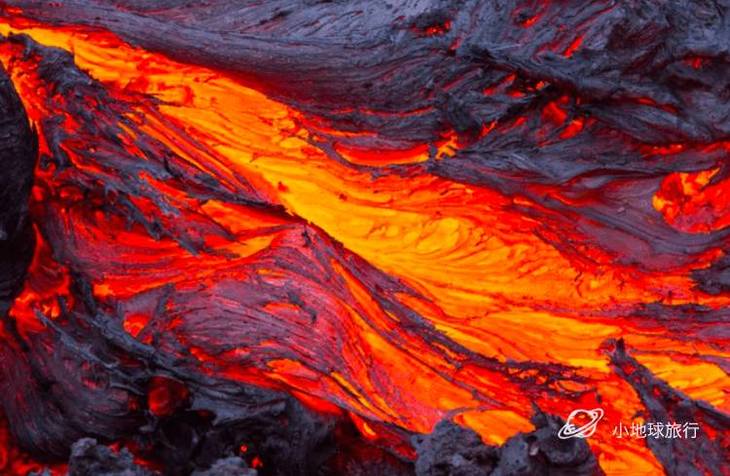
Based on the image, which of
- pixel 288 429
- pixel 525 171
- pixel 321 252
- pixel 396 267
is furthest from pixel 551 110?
pixel 288 429

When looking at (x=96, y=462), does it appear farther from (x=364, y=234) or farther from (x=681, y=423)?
(x=681, y=423)

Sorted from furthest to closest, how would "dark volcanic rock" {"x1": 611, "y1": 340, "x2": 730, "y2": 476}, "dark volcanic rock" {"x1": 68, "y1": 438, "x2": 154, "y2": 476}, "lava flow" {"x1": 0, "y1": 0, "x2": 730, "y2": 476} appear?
"lava flow" {"x1": 0, "y1": 0, "x2": 730, "y2": 476} < "dark volcanic rock" {"x1": 611, "y1": 340, "x2": 730, "y2": 476} < "dark volcanic rock" {"x1": 68, "y1": 438, "x2": 154, "y2": 476}

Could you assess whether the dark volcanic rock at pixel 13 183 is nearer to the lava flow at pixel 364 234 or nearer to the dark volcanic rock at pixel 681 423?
the lava flow at pixel 364 234

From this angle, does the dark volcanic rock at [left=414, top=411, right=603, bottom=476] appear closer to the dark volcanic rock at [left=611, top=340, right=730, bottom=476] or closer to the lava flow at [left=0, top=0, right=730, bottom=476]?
the lava flow at [left=0, top=0, right=730, bottom=476]

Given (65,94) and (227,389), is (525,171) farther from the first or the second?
(65,94)

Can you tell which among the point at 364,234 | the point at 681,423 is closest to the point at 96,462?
the point at 364,234

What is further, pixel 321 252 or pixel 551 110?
pixel 551 110

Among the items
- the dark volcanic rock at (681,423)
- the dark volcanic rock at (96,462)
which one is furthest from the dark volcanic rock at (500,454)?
the dark volcanic rock at (96,462)

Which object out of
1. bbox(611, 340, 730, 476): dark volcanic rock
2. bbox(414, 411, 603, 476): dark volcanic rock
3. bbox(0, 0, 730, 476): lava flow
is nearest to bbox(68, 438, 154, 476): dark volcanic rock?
bbox(0, 0, 730, 476): lava flow
